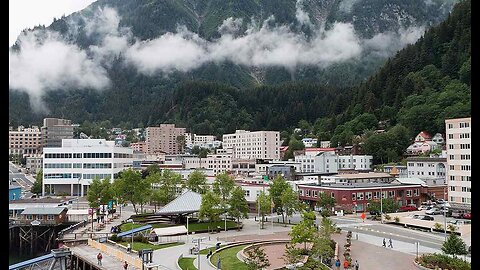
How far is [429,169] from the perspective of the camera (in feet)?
178

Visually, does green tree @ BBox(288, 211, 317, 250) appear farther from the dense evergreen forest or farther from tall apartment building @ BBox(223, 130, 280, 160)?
tall apartment building @ BBox(223, 130, 280, 160)

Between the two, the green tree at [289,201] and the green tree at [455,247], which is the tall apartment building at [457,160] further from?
the green tree at [455,247]

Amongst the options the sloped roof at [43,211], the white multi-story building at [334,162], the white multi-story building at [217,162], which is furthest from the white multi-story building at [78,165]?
the white multi-story building at [334,162]

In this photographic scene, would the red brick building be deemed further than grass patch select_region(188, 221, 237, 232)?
Yes

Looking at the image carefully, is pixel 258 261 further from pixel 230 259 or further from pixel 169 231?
pixel 169 231

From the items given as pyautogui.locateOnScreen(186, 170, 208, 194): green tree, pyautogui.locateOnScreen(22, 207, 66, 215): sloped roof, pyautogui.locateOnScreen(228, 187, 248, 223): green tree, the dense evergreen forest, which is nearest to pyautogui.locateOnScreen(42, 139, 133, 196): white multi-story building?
the dense evergreen forest

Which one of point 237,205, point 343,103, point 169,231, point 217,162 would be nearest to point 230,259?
point 169,231

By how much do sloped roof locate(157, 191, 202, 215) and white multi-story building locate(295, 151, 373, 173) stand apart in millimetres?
34210

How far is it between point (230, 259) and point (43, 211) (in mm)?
23720

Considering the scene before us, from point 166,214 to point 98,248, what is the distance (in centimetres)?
773

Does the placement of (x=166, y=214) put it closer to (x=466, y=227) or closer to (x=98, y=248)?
(x=98, y=248)

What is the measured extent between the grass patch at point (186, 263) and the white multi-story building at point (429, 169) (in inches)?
1362

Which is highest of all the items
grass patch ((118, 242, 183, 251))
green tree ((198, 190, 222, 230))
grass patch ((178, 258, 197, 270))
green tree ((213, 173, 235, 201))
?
green tree ((213, 173, 235, 201))

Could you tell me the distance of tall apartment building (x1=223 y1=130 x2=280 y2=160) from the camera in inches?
3708
